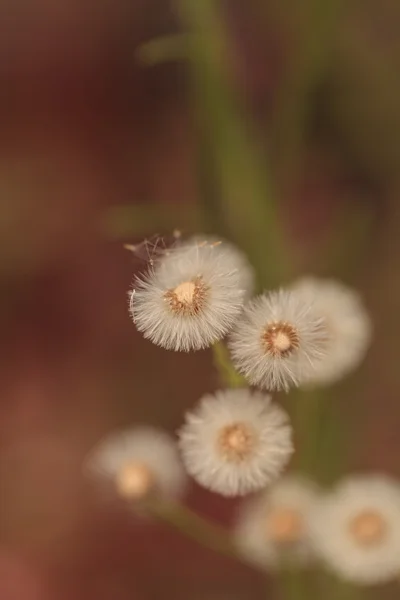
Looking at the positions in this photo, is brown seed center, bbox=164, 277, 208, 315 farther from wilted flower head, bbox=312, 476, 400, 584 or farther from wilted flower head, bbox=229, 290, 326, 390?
wilted flower head, bbox=312, 476, 400, 584

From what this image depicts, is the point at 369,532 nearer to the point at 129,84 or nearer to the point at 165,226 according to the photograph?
the point at 165,226

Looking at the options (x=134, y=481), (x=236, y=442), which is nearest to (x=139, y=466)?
(x=134, y=481)

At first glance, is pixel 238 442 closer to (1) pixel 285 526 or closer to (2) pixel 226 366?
(2) pixel 226 366

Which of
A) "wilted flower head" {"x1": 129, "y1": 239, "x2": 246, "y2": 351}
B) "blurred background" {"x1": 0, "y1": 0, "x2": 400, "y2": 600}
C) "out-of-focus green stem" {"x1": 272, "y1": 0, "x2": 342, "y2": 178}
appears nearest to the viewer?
"wilted flower head" {"x1": 129, "y1": 239, "x2": 246, "y2": 351}

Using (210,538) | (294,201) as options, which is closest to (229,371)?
(210,538)

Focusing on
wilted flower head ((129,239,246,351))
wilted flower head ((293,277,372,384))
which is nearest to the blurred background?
wilted flower head ((293,277,372,384))

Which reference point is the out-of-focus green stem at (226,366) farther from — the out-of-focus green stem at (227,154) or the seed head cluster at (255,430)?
the out-of-focus green stem at (227,154)
